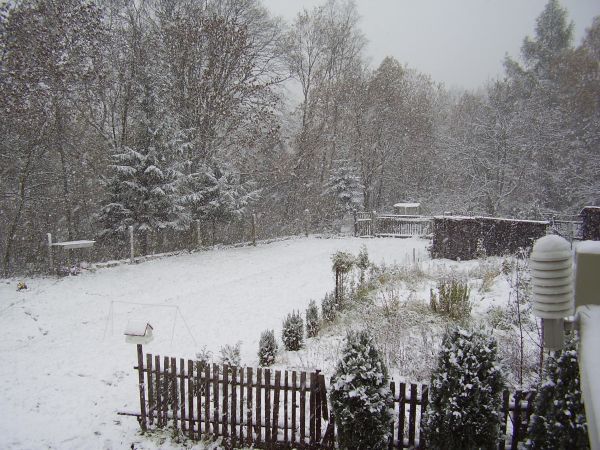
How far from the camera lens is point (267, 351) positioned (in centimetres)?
673

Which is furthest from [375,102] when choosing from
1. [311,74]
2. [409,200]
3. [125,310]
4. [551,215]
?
[125,310]

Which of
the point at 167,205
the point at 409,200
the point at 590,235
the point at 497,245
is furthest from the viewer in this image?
the point at 409,200

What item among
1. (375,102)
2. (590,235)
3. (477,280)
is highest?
(375,102)

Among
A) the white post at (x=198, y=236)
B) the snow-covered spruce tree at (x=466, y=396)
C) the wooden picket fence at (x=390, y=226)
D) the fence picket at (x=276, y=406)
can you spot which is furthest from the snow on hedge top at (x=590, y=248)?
the wooden picket fence at (x=390, y=226)

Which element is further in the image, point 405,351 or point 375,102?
point 375,102

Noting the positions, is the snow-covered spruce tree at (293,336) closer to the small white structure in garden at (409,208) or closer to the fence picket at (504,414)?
the fence picket at (504,414)

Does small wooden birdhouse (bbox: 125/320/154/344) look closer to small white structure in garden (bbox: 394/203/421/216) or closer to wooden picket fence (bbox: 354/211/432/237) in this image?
wooden picket fence (bbox: 354/211/432/237)

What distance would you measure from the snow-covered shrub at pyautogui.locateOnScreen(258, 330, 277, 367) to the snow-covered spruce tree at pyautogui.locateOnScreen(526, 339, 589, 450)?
4207mm

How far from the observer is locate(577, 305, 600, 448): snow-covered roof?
1.62 metres

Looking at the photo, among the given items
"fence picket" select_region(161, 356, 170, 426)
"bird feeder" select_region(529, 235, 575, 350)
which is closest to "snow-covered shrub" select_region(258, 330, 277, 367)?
"fence picket" select_region(161, 356, 170, 426)

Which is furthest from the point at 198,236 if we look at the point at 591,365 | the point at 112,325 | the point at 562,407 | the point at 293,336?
the point at 591,365

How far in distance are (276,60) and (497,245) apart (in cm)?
1615

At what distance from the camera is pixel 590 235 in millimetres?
12305

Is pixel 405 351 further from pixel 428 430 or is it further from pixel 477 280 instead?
pixel 477 280
